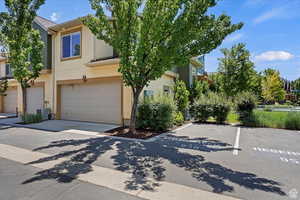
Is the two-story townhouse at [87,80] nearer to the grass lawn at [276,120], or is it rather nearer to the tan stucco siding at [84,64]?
the tan stucco siding at [84,64]

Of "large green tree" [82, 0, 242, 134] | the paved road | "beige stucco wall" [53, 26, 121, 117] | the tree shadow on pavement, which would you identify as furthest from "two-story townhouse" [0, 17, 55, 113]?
the tree shadow on pavement

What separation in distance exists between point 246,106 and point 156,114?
6.83 metres

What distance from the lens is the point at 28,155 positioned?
575 centimetres

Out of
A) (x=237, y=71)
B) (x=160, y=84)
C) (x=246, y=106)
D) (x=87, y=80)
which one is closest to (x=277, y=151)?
(x=246, y=106)

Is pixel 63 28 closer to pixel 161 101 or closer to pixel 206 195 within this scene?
pixel 161 101

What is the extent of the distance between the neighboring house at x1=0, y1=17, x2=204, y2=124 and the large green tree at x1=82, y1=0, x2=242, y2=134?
3.04 metres

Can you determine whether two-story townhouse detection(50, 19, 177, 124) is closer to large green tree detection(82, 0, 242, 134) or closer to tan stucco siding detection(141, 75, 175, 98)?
tan stucco siding detection(141, 75, 175, 98)

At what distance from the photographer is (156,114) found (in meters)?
10.2

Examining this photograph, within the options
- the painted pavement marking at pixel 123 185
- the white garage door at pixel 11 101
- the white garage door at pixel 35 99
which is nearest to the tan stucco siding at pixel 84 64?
the white garage door at pixel 35 99

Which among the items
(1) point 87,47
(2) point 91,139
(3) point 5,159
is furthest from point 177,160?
(1) point 87,47

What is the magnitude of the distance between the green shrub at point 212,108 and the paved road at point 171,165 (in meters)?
5.35

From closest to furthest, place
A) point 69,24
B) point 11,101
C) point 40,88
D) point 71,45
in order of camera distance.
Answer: point 69,24 < point 71,45 < point 40,88 < point 11,101

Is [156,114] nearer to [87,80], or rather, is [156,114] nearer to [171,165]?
[171,165]

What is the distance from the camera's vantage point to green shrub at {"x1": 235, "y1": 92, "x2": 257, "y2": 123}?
12.4 meters
